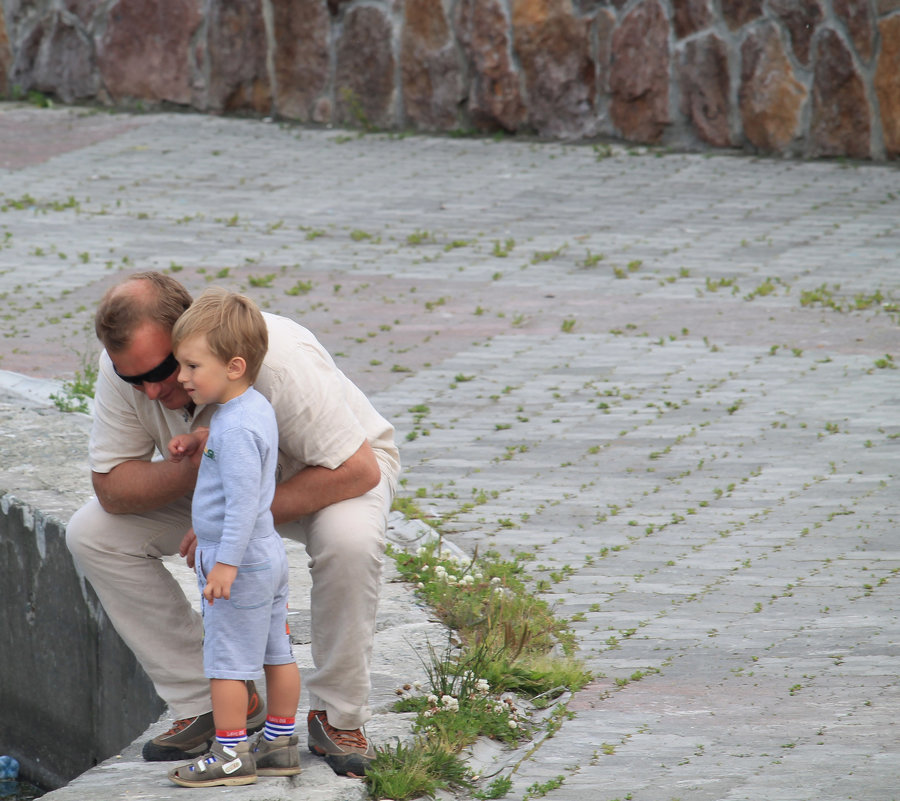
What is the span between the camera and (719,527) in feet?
16.9

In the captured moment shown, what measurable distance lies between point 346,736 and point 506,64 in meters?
9.45

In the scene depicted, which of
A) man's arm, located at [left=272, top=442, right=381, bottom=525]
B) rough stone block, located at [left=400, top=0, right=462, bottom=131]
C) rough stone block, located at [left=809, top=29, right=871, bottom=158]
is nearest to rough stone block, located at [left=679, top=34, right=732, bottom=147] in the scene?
rough stone block, located at [left=809, top=29, right=871, bottom=158]

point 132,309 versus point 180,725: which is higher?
point 132,309

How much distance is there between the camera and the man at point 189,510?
3.23m

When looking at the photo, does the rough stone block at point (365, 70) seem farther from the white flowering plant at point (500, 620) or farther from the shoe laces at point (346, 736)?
the shoe laces at point (346, 736)

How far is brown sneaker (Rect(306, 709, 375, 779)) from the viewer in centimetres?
326

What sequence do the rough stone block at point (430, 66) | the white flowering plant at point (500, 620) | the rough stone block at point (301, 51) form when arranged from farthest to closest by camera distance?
the rough stone block at point (301, 51) < the rough stone block at point (430, 66) < the white flowering plant at point (500, 620)

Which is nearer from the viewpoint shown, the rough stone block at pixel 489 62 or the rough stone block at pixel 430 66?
the rough stone block at pixel 489 62

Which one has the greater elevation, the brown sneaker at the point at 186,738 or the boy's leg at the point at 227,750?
the boy's leg at the point at 227,750

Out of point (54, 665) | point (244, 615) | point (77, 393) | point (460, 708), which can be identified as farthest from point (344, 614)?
point (77, 393)

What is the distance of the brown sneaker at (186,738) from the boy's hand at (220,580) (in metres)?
0.49

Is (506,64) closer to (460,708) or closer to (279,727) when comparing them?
(460,708)

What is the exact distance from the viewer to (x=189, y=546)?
127 inches

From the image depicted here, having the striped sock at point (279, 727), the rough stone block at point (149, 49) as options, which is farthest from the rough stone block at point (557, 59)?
the striped sock at point (279, 727)
